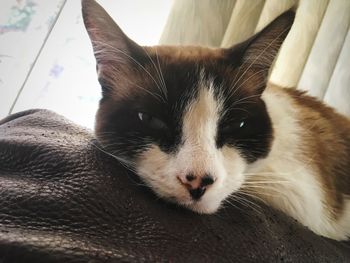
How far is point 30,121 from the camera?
1.96 feet

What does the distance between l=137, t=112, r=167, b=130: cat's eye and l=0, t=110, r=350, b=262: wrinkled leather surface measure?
9cm

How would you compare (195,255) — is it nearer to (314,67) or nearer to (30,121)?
(30,121)

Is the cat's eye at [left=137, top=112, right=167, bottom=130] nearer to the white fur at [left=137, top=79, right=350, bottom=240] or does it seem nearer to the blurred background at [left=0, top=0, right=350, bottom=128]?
the white fur at [left=137, top=79, right=350, bottom=240]

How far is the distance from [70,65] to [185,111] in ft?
4.03

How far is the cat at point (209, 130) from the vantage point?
53 cm

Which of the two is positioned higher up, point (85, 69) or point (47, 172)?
point (47, 172)

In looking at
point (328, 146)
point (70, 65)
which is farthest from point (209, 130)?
point (70, 65)

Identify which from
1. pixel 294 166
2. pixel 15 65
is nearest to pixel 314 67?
pixel 294 166

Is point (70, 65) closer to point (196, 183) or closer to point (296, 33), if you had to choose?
point (296, 33)

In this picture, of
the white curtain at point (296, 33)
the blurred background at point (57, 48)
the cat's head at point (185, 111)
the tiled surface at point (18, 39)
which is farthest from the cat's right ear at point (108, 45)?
the tiled surface at point (18, 39)

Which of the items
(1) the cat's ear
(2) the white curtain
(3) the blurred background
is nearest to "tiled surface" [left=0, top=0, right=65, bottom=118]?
(3) the blurred background

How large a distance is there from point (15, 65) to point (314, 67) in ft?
3.91

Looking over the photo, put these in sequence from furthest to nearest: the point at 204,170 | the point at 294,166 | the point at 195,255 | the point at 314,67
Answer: the point at 314,67, the point at 294,166, the point at 204,170, the point at 195,255

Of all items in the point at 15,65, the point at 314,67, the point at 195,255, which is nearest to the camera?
the point at 195,255
